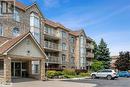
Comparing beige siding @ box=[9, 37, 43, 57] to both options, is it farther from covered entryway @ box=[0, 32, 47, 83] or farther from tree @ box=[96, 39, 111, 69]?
tree @ box=[96, 39, 111, 69]

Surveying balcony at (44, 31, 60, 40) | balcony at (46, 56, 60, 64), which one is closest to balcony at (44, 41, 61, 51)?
balcony at (44, 31, 60, 40)

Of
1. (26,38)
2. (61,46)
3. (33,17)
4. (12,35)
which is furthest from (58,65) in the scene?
(26,38)

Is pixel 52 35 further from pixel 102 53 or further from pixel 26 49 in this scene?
pixel 102 53

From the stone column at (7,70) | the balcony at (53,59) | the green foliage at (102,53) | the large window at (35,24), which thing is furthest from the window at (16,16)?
the green foliage at (102,53)

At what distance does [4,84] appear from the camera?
25.5m

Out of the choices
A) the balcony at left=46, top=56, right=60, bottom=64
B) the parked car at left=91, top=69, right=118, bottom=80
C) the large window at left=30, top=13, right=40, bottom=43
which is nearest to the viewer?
the large window at left=30, top=13, right=40, bottom=43

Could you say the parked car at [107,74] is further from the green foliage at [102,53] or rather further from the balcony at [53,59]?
the green foliage at [102,53]

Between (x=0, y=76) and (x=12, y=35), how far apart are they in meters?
10.8

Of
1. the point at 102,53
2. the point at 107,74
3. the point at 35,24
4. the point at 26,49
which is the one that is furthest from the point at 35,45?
the point at 102,53

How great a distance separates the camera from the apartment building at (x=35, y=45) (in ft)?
94.8

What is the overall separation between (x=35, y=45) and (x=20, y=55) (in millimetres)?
3126

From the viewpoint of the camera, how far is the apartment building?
28.9 metres

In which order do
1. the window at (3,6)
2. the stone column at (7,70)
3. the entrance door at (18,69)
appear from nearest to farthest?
the stone column at (7,70) → the entrance door at (18,69) → the window at (3,6)

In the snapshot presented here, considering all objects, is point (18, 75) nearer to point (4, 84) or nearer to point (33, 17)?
point (4, 84)
